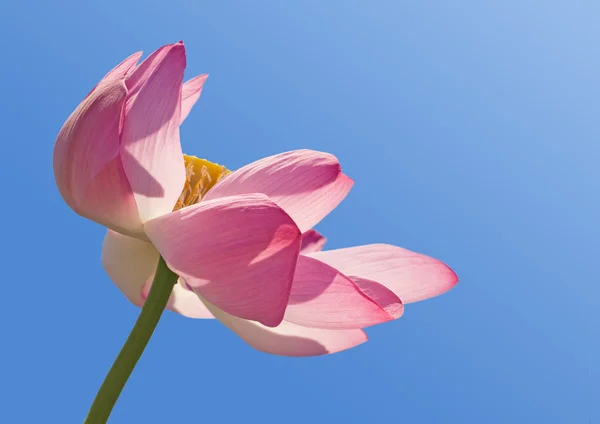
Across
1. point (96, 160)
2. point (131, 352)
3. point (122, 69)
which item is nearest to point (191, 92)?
point (122, 69)

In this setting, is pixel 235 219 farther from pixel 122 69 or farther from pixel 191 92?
pixel 191 92

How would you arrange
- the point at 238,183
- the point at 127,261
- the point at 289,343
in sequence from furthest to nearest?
the point at 127,261 < the point at 289,343 < the point at 238,183

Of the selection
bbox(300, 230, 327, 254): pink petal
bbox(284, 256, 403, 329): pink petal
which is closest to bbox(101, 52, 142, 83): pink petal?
bbox(284, 256, 403, 329): pink petal

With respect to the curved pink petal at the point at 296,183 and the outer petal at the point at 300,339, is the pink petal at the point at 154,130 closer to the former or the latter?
the curved pink petal at the point at 296,183

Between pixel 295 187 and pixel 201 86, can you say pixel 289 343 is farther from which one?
pixel 201 86

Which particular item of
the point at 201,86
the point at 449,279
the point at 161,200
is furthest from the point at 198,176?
the point at 449,279

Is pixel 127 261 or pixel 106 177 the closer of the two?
pixel 106 177
